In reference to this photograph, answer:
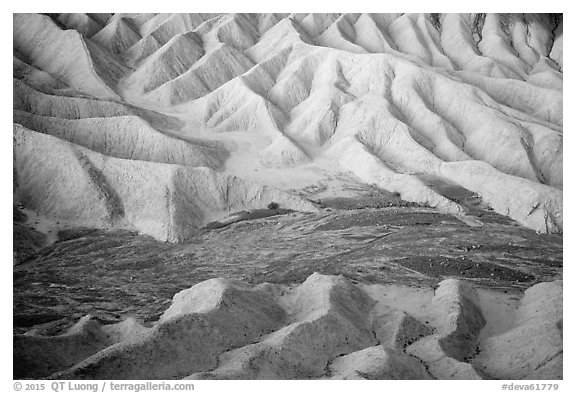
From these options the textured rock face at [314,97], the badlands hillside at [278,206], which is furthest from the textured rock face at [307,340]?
the textured rock face at [314,97]

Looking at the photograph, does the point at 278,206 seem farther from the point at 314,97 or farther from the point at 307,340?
the point at 314,97

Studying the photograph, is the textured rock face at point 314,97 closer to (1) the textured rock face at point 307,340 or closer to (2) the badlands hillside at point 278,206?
(2) the badlands hillside at point 278,206

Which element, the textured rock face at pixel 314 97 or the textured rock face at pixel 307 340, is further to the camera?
the textured rock face at pixel 314 97

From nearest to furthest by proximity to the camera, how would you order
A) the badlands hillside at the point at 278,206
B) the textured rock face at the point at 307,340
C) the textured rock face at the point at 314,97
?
the textured rock face at the point at 307,340, the badlands hillside at the point at 278,206, the textured rock face at the point at 314,97

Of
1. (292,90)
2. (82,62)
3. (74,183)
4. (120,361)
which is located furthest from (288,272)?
(82,62)

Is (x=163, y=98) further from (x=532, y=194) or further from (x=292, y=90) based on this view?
(x=532, y=194)

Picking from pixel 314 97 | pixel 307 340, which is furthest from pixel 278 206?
pixel 314 97

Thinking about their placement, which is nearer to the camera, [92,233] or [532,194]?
[92,233]
